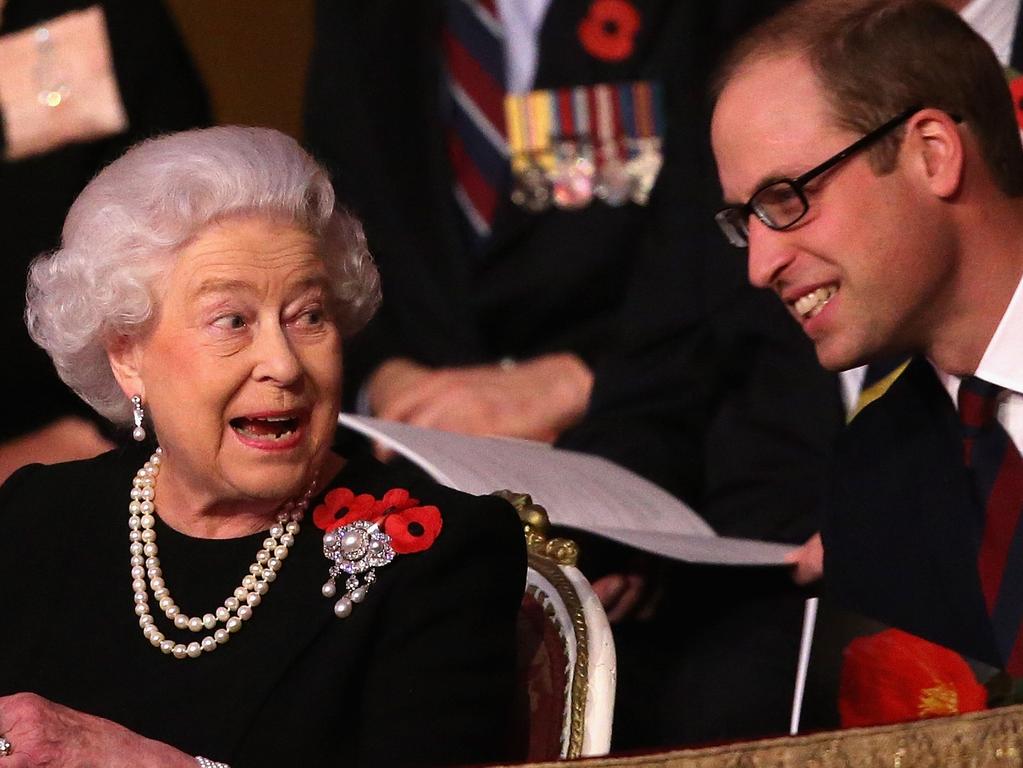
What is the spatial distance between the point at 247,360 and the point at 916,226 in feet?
2.16

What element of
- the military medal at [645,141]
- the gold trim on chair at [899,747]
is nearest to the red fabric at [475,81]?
the military medal at [645,141]

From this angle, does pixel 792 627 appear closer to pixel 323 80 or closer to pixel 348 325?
pixel 348 325

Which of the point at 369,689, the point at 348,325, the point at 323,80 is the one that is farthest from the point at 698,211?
the point at 369,689

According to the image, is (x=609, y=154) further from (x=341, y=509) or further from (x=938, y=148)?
(x=341, y=509)

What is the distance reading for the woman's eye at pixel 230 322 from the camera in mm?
1394

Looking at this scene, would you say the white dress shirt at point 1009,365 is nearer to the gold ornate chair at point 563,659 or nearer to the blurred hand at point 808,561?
the blurred hand at point 808,561

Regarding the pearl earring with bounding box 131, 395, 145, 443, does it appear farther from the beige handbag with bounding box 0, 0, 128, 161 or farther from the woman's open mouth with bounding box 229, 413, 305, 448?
the beige handbag with bounding box 0, 0, 128, 161

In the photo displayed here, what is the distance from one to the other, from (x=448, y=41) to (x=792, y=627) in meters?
1.26

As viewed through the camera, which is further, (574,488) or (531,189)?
(531,189)

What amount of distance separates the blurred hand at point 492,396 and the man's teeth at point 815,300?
2.75 ft

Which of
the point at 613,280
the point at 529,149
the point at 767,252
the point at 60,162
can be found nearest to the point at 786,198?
the point at 767,252

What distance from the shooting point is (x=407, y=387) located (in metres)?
2.58

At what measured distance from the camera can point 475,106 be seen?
2.75 metres

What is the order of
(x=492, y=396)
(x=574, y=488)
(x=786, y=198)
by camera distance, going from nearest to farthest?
(x=786, y=198)
(x=574, y=488)
(x=492, y=396)
